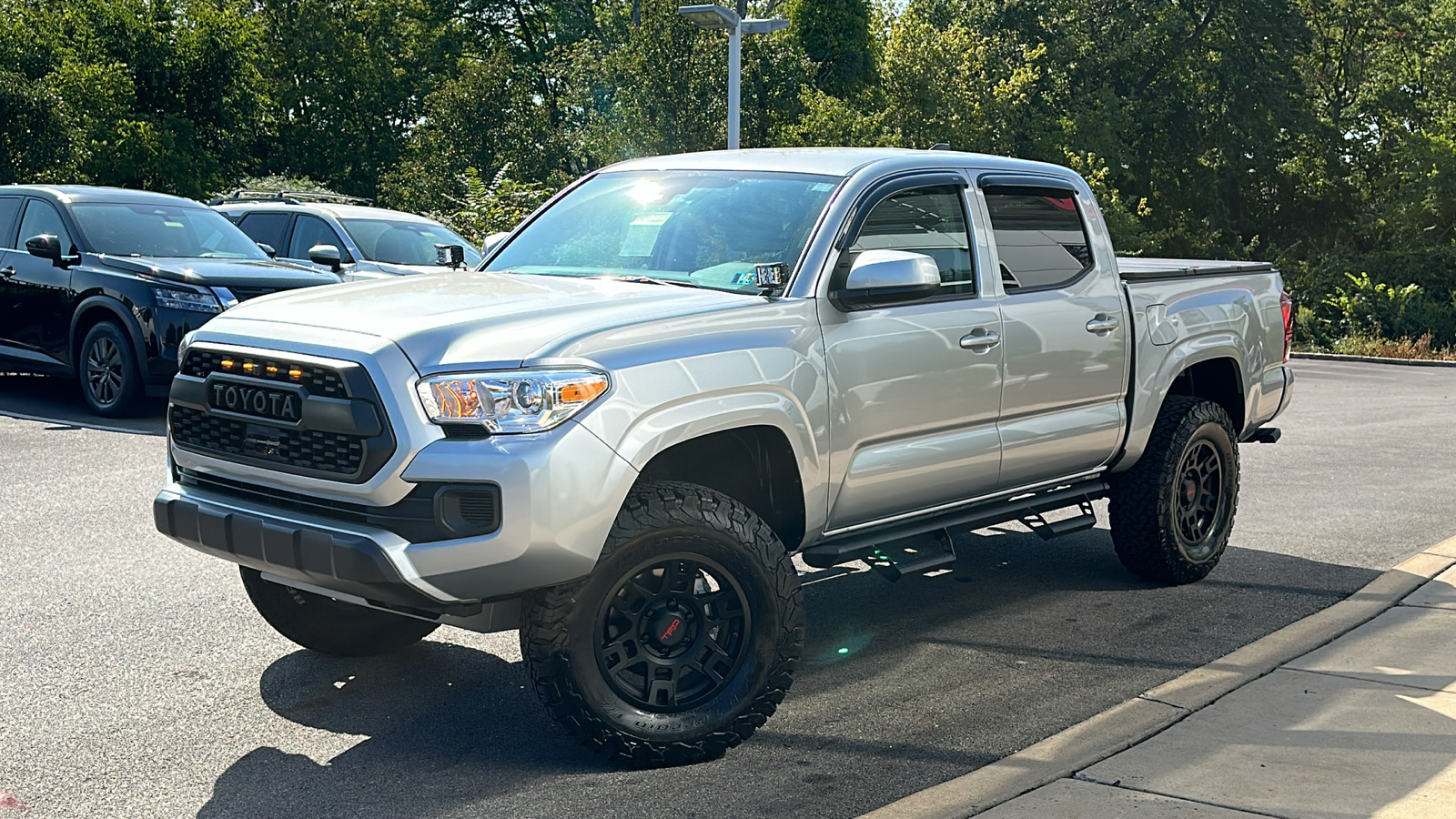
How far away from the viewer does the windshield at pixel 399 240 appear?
15547 mm

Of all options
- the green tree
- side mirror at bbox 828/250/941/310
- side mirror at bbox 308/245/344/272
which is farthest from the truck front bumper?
the green tree

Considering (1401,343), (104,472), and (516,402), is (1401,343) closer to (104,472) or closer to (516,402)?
(104,472)

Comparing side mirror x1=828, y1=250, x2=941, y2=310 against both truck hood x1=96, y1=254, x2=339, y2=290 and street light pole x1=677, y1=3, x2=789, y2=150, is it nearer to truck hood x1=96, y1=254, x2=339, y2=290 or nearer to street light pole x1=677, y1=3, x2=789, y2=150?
truck hood x1=96, y1=254, x2=339, y2=290

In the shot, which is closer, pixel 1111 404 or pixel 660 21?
pixel 1111 404

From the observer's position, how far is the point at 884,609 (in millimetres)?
6828

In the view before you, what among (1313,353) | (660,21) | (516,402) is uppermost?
(660,21)

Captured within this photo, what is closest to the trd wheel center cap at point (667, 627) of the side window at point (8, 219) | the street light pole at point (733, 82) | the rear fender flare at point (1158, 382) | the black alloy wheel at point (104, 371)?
the rear fender flare at point (1158, 382)

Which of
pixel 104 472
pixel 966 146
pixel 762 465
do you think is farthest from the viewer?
pixel 966 146

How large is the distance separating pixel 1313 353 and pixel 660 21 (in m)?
15.3

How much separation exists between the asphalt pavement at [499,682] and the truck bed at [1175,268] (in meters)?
1.55

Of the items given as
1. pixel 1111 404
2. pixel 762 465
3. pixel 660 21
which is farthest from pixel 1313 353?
pixel 762 465

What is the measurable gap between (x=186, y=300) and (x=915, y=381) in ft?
25.7

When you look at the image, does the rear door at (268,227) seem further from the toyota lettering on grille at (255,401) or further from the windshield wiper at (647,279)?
the toyota lettering on grille at (255,401)

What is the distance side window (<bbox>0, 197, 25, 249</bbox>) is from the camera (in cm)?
1289
